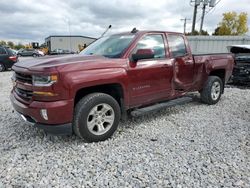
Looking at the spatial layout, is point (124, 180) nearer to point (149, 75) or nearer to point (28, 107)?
point (28, 107)

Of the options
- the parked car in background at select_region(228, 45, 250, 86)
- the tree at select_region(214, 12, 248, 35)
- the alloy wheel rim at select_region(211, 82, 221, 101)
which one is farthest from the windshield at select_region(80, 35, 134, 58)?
the tree at select_region(214, 12, 248, 35)

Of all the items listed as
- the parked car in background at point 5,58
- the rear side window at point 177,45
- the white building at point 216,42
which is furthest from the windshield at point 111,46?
the white building at point 216,42

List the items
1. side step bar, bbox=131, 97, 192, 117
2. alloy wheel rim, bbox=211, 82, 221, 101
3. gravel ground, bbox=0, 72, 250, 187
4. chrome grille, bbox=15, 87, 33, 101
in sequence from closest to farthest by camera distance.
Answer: gravel ground, bbox=0, 72, 250, 187 < chrome grille, bbox=15, 87, 33, 101 < side step bar, bbox=131, 97, 192, 117 < alloy wheel rim, bbox=211, 82, 221, 101

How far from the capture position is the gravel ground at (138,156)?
2711 mm

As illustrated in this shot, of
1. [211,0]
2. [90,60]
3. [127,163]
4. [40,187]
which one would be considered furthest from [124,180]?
[211,0]

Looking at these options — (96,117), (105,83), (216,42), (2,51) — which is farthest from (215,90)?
(2,51)

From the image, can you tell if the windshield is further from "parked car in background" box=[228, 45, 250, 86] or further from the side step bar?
"parked car in background" box=[228, 45, 250, 86]

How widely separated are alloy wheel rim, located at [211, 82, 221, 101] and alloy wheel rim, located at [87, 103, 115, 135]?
329 centimetres

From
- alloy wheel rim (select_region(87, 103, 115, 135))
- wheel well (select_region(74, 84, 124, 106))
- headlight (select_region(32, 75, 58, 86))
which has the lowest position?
alloy wheel rim (select_region(87, 103, 115, 135))

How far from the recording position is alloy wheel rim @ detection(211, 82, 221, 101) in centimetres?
589

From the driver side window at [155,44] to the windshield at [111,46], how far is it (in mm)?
233

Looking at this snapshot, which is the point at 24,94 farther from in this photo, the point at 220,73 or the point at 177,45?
the point at 220,73

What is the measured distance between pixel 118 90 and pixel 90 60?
71 centimetres

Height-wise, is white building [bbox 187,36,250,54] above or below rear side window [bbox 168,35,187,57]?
above
